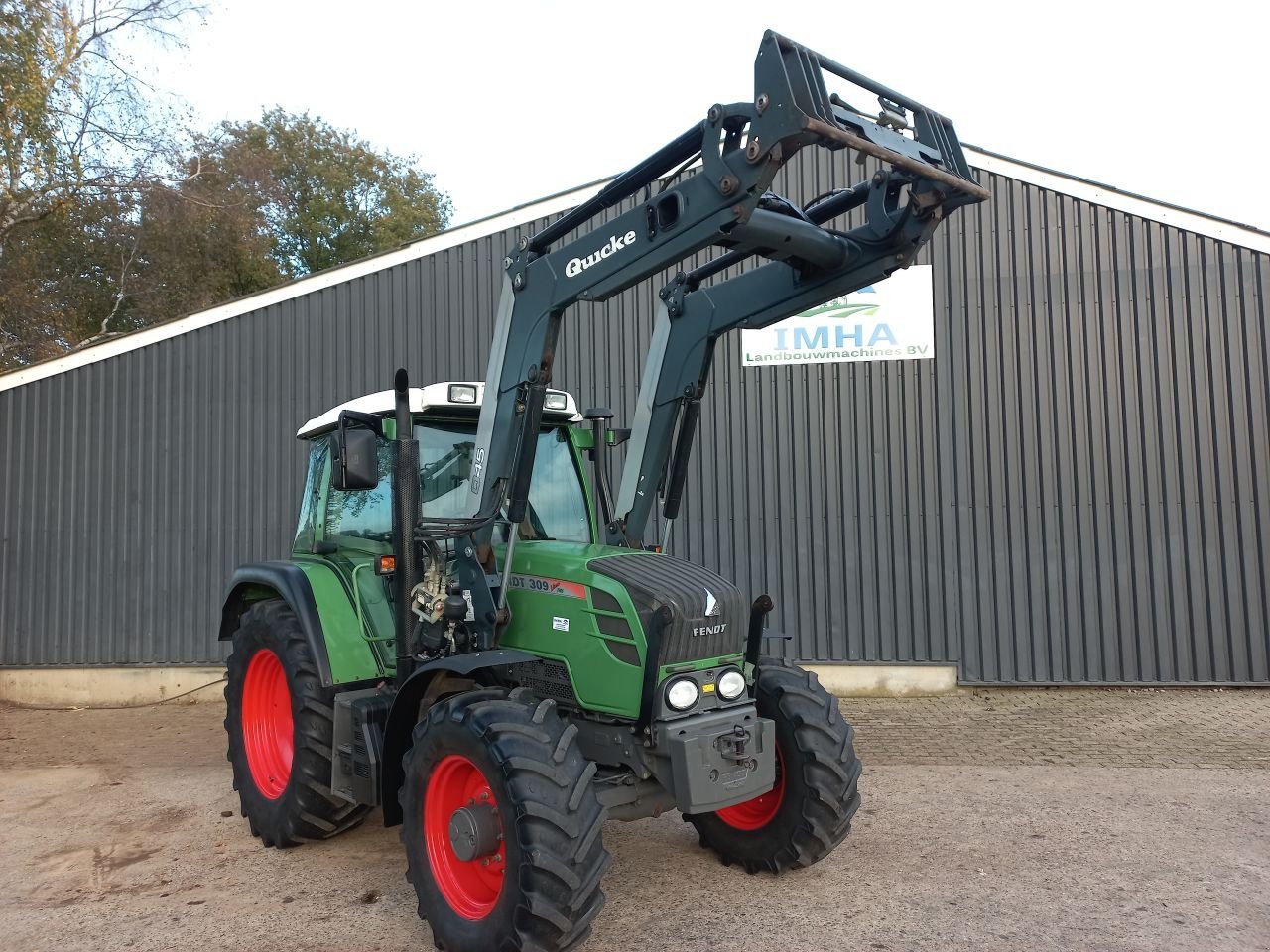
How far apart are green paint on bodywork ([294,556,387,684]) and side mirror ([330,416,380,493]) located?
39.2 inches

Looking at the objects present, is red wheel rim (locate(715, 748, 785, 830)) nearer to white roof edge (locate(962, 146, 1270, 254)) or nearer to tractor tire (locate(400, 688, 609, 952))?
tractor tire (locate(400, 688, 609, 952))

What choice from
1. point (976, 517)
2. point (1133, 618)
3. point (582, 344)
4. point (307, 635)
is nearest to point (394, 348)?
point (582, 344)

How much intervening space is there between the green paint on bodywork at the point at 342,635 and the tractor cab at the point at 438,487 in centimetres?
5

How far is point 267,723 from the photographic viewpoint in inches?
208

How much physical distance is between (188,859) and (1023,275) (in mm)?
8511

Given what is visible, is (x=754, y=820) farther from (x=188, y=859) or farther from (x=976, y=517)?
(x=976, y=517)

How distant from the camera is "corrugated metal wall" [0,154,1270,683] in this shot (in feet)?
27.9

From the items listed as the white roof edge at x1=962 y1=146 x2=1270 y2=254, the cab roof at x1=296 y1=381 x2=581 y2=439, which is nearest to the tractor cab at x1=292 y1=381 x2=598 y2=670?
the cab roof at x1=296 y1=381 x2=581 y2=439

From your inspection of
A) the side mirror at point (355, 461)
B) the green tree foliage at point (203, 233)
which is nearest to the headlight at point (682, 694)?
Result: the side mirror at point (355, 461)

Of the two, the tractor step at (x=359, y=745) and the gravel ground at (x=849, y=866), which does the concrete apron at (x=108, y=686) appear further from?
the tractor step at (x=359, y=745)

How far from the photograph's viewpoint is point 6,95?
1006 cm

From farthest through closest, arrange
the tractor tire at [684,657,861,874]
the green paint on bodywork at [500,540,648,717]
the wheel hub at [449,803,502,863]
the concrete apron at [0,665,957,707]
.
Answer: the concrete apron at [0,665,957,707] < the tractor tire at [684,657,861,874] < the green paint on bodywork at [500,540,648,717] < the wheel hub at [449,803,502,863]

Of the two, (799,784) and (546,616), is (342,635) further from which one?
(799,784)

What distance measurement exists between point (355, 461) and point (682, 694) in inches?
69.3
